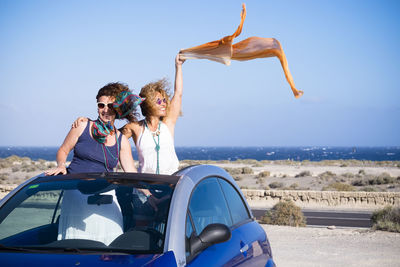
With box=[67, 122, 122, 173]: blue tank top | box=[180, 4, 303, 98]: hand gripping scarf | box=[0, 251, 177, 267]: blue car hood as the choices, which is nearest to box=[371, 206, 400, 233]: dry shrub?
box=[180, 4, 303, 98]: hand gripping scarf

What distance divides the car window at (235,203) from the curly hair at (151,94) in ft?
4.28

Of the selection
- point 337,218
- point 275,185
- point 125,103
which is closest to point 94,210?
point 125,103

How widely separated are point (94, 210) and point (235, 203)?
1.36m

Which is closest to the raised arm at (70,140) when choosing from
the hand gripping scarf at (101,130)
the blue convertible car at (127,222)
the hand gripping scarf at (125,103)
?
the hand gripping scarf at (101,130)

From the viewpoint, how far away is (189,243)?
338 cm

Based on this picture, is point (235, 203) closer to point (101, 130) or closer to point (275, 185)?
point (101, 130)

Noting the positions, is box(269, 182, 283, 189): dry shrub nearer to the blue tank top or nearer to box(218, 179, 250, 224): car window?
box(218, 179, 250, 224): car window

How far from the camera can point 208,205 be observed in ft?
13.3

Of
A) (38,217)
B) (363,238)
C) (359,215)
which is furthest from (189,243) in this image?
(359,215)

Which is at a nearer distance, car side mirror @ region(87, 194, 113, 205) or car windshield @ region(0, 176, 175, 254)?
car windshield @ region(0, 176, 175, 254)

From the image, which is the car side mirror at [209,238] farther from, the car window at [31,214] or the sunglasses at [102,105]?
the sunglasses at [102,105]

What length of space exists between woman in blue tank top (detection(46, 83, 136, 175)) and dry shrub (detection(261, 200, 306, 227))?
15541 millimetres

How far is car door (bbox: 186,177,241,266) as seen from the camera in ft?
11.3

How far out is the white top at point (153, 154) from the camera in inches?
205
